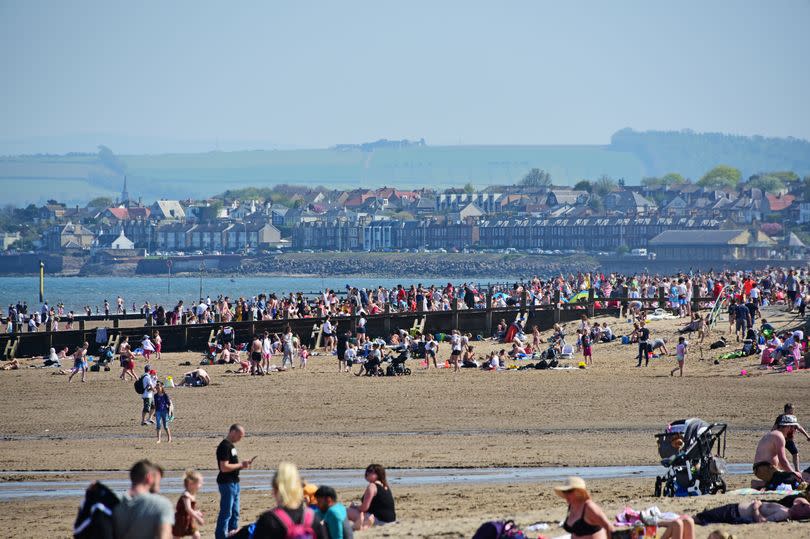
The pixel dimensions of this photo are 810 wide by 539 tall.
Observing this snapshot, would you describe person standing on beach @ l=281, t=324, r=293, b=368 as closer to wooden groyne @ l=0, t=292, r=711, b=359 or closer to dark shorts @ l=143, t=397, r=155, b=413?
wooden groyne @ l=0, t=292, r=711, b=359

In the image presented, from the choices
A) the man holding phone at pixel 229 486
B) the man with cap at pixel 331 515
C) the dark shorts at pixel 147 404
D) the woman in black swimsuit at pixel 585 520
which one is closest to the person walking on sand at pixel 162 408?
the dark shorts at pixel 147 404

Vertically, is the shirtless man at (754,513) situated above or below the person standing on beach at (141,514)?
below

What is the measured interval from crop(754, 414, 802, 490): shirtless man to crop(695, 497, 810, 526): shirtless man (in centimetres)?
128

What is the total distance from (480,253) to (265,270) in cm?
3172

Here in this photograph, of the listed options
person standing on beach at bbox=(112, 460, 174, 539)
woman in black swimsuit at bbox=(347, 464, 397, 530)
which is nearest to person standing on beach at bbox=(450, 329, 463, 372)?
woman in black swimsuit at bbox=(347, 464, 397, 530)

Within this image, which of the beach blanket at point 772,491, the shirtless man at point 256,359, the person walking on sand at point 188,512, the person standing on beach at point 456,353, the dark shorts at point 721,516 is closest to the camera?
the person walking on sand at point 188,512

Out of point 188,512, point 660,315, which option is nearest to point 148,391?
point 188,512

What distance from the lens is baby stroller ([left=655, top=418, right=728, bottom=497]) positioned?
43.2 feet

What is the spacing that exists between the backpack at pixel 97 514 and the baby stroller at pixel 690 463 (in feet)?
23.1

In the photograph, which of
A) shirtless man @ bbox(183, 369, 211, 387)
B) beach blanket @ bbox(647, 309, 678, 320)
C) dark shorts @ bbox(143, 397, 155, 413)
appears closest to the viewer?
dark shorts @ bbox(143, 397, 155, 413)

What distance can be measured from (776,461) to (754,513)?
1.89 m

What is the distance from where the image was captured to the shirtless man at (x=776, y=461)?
12766 millimetres

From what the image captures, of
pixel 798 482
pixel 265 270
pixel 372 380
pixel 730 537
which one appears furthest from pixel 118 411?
pixel 265 270

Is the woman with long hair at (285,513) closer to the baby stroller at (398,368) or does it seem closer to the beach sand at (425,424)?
the beach sand at (425,424)
